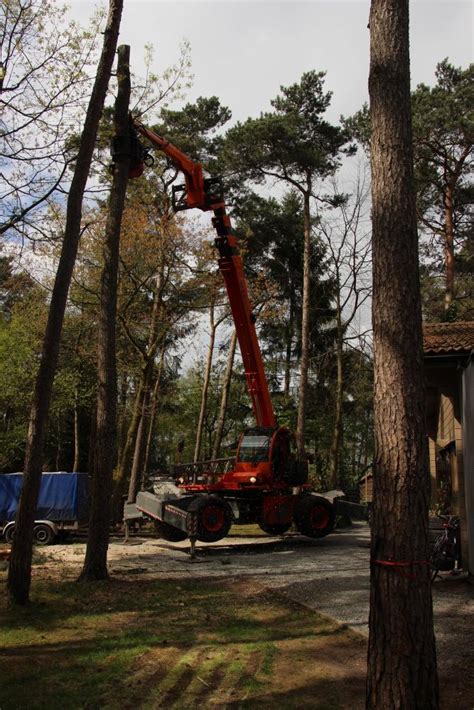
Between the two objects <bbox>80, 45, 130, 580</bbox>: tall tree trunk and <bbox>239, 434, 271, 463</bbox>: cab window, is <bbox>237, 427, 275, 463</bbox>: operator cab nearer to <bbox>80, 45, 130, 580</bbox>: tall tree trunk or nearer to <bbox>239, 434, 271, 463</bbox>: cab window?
<bbox>239, 434, 271, 463</bbox>: cab window

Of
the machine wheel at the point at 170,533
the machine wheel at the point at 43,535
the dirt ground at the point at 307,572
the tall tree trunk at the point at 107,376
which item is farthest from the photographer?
the machine wheel at the point at 43,535

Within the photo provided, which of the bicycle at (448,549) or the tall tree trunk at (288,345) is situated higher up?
the tall tree trunk at (288,345)

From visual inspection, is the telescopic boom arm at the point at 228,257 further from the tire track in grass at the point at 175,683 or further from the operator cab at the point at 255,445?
the tire track in grass at the point at 175,683

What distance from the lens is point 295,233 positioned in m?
32.4

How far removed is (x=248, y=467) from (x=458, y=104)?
14891 mm

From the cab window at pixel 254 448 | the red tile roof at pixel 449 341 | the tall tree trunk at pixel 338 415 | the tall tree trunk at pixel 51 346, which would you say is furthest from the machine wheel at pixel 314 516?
the tall tree trunk at pixel 338 415

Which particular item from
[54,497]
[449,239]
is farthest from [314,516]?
[449,239]

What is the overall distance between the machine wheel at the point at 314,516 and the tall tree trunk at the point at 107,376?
6225 millimetres

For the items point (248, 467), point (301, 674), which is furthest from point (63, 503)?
point (301, 674)

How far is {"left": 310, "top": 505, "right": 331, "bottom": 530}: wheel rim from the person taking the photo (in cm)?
1532

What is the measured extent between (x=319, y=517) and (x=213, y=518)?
3042 millimetres

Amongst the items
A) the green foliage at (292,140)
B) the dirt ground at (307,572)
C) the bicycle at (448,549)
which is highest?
the green foliage at (292,140)

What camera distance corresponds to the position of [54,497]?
1678 cm

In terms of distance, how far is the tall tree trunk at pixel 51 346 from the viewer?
834 centimetres
